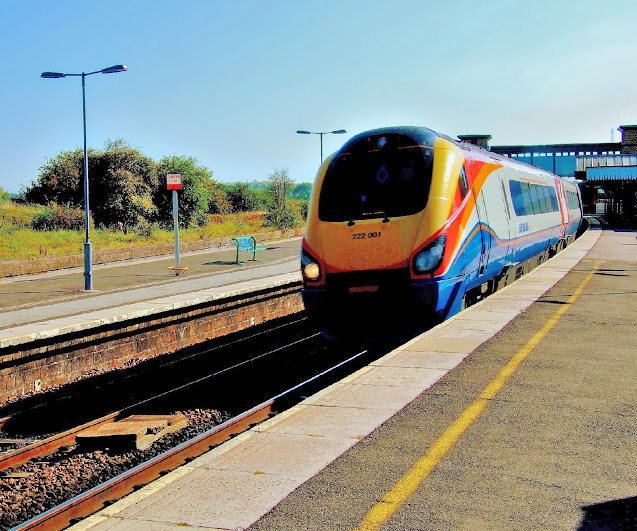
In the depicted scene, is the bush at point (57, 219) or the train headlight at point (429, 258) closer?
the train headlight at point (429, 258)

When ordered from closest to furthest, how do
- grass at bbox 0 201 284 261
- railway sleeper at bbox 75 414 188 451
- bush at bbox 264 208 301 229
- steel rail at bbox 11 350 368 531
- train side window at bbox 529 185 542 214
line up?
1. steel rail at bbox 11 350 368 531
2. railway sleeper at bbox 75 414 188 451
3. train side window at bbox 529 185 542 214
4. grass at bbox 0 201 284 261
5. bush at bbox 264 208 301 229

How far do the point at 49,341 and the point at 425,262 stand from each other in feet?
20.9

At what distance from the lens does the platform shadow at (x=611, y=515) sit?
161 inches

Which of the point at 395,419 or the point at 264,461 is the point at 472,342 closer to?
the point at 395,419

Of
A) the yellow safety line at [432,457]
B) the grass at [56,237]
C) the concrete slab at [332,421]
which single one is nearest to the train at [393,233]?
the yellow safety line at [432,457]

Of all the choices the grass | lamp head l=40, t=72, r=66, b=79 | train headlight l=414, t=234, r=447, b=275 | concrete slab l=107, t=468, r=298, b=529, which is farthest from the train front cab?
the grass

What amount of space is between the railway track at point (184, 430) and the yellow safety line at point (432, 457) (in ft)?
8.99

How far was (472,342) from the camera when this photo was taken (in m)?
9.49

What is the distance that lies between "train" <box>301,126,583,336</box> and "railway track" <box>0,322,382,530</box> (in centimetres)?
143

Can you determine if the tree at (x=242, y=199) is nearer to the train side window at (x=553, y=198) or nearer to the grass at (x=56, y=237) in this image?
the grass at (x=56, y=237)

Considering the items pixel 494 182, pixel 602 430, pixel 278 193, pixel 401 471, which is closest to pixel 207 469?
pixel 401 471

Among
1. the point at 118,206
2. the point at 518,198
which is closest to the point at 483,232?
the point at 518,198

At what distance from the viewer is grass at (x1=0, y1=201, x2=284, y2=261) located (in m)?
26.3

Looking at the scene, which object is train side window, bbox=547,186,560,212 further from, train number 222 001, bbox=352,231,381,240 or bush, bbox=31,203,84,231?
bush, bbox=31,203,84,231
